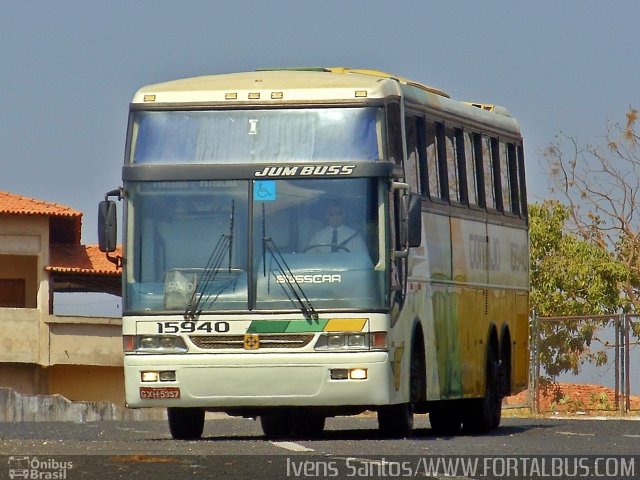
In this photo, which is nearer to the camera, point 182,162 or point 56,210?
point 182,162

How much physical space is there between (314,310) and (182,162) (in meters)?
2.02

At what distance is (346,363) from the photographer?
19516 mm

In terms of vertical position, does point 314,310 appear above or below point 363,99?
below

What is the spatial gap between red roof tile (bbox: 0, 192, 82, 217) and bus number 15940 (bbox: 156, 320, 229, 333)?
35.3 metres

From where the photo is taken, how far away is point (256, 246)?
19.8 metres

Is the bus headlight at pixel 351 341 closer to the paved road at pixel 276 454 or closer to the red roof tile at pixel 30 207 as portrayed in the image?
the paved road at pixel 276 454

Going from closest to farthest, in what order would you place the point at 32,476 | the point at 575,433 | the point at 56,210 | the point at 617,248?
the point at 32,476 → the point at 575,433 → the point at 617,248 → the point at 56,210

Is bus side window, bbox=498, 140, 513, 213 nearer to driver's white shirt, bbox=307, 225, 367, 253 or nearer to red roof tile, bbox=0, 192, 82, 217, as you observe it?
driver's white shirt, bbox=307, 225, 367, 253

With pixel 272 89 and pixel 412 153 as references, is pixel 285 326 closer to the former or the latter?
pixel 272 89

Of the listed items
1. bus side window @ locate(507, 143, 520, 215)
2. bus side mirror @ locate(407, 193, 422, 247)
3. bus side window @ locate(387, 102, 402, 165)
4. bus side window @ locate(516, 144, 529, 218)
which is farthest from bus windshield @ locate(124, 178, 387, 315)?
bus side window @ locate(516, 144, 529, 218)

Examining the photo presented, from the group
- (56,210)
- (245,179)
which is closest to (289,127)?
(245,179)

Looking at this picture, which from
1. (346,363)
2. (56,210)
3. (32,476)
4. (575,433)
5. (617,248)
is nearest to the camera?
(32,476)

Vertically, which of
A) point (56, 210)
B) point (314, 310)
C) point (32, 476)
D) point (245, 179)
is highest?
point (56, 210)

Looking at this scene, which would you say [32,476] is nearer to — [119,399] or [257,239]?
[257,239]
